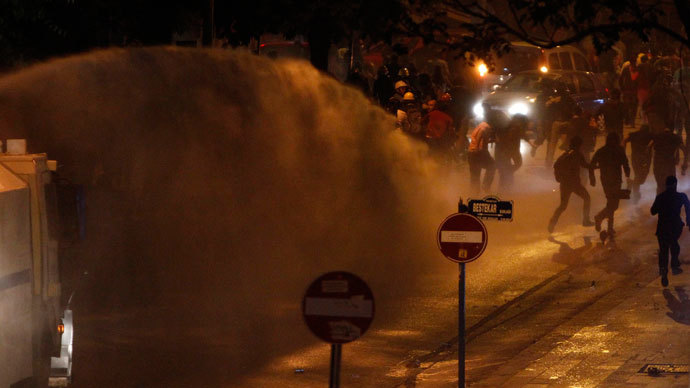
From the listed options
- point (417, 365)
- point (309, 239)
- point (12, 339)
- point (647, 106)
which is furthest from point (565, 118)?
point (12, 339)

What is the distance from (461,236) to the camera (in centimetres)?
1002

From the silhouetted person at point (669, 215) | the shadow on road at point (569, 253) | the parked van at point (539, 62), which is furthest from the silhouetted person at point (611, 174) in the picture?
the parked van at point (539, 62)

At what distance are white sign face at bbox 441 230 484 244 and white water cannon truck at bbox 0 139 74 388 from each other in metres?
3.38

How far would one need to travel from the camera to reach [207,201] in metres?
19.0

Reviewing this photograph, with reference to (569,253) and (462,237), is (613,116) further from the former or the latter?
(462,237)

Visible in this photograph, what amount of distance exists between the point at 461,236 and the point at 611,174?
8.52 m

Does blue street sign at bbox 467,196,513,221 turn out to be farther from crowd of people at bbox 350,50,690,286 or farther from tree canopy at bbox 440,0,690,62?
crowd of people at bbox 350,50,690,286

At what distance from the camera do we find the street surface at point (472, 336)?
10.9 meters

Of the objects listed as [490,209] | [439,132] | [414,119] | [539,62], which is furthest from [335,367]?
[539,62]

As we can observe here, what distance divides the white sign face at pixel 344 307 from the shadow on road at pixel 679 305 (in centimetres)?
637

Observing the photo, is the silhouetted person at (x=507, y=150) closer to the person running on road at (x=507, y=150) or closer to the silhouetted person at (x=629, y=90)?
the person running on road at (x=507, y=150)

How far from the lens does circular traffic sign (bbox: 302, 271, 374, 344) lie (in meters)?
A: 7.47

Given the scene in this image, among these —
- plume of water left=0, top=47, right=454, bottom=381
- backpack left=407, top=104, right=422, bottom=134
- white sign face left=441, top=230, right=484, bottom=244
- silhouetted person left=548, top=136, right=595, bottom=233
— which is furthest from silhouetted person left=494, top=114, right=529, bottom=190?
white sign face left=441, top=230, right=484, bottom=244

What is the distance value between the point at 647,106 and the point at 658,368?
43.6 ft
